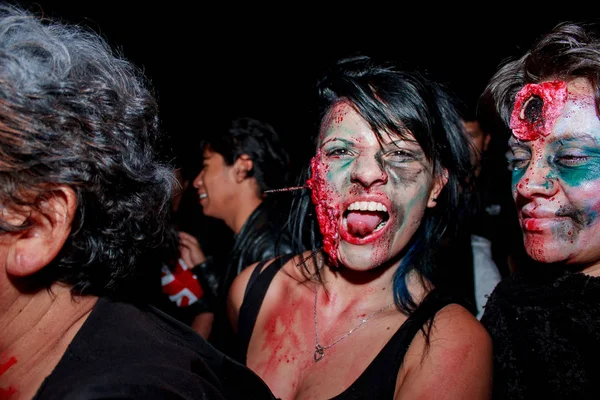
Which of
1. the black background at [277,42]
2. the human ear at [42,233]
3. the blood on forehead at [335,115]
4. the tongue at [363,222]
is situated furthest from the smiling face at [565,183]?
the black background at [277,42]

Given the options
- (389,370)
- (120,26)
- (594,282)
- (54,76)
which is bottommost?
(389,370)

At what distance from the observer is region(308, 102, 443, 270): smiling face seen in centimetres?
176

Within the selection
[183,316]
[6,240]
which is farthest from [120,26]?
[6,240]

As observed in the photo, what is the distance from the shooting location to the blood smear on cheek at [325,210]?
1879 mm

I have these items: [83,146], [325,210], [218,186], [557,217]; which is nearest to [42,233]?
[83,146]

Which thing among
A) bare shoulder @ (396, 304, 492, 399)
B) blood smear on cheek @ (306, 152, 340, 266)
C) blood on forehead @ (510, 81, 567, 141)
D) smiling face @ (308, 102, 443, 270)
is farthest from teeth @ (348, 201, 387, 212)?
blood on forehead @ (510, 81, 567, 141)

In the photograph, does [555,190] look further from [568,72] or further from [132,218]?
[132,218]

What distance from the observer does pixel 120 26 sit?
13.9ft

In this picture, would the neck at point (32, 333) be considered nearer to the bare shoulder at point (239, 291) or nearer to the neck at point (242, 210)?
the bare shoulder at point (239, 291)

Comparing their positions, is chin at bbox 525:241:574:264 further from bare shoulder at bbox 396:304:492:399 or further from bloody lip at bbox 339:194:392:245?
bloody lip at bbox 339:194:392:245

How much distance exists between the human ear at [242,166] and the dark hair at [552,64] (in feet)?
6.07

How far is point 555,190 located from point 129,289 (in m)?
1.42

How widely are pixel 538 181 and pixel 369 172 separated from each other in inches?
23.3

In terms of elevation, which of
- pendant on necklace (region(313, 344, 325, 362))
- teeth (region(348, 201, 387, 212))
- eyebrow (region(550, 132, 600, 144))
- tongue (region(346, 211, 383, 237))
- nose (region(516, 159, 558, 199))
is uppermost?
eyebrow (region(550, 132, 600, 144))
